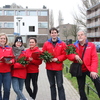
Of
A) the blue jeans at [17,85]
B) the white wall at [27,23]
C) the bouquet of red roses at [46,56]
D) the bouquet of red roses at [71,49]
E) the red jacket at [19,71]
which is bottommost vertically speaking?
the blue jeans at [17,85]

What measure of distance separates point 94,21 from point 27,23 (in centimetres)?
2502

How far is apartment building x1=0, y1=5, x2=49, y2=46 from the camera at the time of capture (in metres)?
43.0

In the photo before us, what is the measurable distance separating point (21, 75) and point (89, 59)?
1859 mm

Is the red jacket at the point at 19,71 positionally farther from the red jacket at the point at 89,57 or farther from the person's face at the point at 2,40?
the red jacket at the point at 89,57

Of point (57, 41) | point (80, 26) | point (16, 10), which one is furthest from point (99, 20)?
point (57, 41)

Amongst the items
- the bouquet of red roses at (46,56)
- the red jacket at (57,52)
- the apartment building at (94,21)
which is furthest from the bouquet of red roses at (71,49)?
the apartment building at (94,21)

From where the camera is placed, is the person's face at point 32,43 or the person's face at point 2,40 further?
the person's face at point 32,43

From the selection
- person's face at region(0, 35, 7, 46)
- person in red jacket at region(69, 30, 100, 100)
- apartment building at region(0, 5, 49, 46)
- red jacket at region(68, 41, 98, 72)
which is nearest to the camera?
person in red jacket at region(69, 30, 100, 100)

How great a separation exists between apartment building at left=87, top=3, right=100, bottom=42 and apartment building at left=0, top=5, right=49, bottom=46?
17.9 m

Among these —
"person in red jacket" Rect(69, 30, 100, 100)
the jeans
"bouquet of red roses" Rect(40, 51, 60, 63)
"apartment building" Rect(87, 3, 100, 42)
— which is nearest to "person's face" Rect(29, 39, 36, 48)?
"bouquet of red roses" Rect(40, 51, 60, 63)

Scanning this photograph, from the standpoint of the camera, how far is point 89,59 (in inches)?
170

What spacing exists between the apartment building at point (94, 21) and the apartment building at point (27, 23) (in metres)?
17.9

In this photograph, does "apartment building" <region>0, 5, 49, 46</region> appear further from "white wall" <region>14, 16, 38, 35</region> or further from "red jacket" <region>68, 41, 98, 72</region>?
"red jacket" <region>68, 41, 98, 72</region>

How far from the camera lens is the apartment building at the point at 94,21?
52966mm
